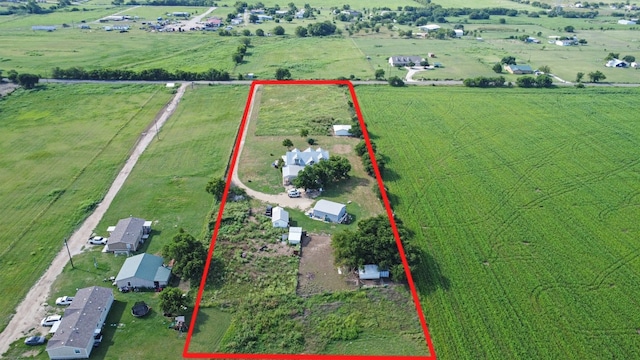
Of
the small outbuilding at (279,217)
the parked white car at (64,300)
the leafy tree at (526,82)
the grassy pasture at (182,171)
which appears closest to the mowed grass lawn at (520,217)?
the leafy tree at (526,82)

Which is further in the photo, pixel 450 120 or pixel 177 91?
pixel 177 91

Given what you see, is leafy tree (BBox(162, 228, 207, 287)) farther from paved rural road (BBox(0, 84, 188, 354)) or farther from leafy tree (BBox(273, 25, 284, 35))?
leafy tree (BBox(273, 25, 284, 35))

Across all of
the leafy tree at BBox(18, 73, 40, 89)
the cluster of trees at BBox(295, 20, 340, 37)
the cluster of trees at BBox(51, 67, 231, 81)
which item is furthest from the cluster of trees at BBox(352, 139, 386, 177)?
the cluster of trees at BBox(295, 20, 340, 37)

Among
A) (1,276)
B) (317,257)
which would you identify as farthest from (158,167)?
(317,257)

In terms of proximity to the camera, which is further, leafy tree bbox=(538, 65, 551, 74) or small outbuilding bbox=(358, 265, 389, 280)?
→ leafy tree bbox=(538, 65, 551, 74)

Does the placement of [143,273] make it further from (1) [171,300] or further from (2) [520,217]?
(2) [520,217]

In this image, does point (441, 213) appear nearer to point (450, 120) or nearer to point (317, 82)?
point (450, 120)
